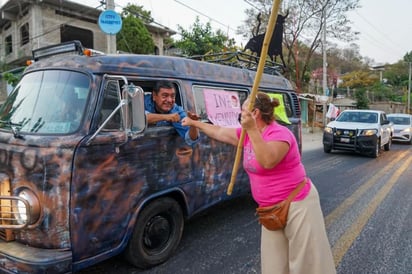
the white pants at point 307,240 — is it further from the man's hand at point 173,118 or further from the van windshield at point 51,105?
the van windshield at point 51,105

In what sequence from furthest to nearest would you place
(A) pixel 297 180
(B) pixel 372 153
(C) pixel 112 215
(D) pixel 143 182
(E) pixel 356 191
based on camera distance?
(B) pixel 372 153 < (E) pixel 356 191 < (D) pixel 143 182 < (C) pixel 112 215 < (A) pixel 297 180

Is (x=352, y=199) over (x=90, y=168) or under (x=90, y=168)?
under

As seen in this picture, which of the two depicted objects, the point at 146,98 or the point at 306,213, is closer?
the point at 306,213

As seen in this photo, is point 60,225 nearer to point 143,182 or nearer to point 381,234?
point 143,182

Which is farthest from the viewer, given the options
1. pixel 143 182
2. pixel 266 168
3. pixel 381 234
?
pixel 381 234

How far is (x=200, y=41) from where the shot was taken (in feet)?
64.8

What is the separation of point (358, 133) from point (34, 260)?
37.7 ft

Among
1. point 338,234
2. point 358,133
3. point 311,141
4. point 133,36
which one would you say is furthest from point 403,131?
point 133,36

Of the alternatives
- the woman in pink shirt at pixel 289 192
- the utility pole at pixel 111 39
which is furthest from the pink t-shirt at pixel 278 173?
A: the utility pole at pixel 111 39

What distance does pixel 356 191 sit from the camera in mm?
6859

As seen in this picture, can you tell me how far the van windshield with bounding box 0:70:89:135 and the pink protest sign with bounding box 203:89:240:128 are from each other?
170cm

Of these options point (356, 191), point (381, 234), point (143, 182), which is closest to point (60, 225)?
point (143, 182)

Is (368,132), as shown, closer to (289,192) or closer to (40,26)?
(289,192)

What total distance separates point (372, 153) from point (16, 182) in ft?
38.6
